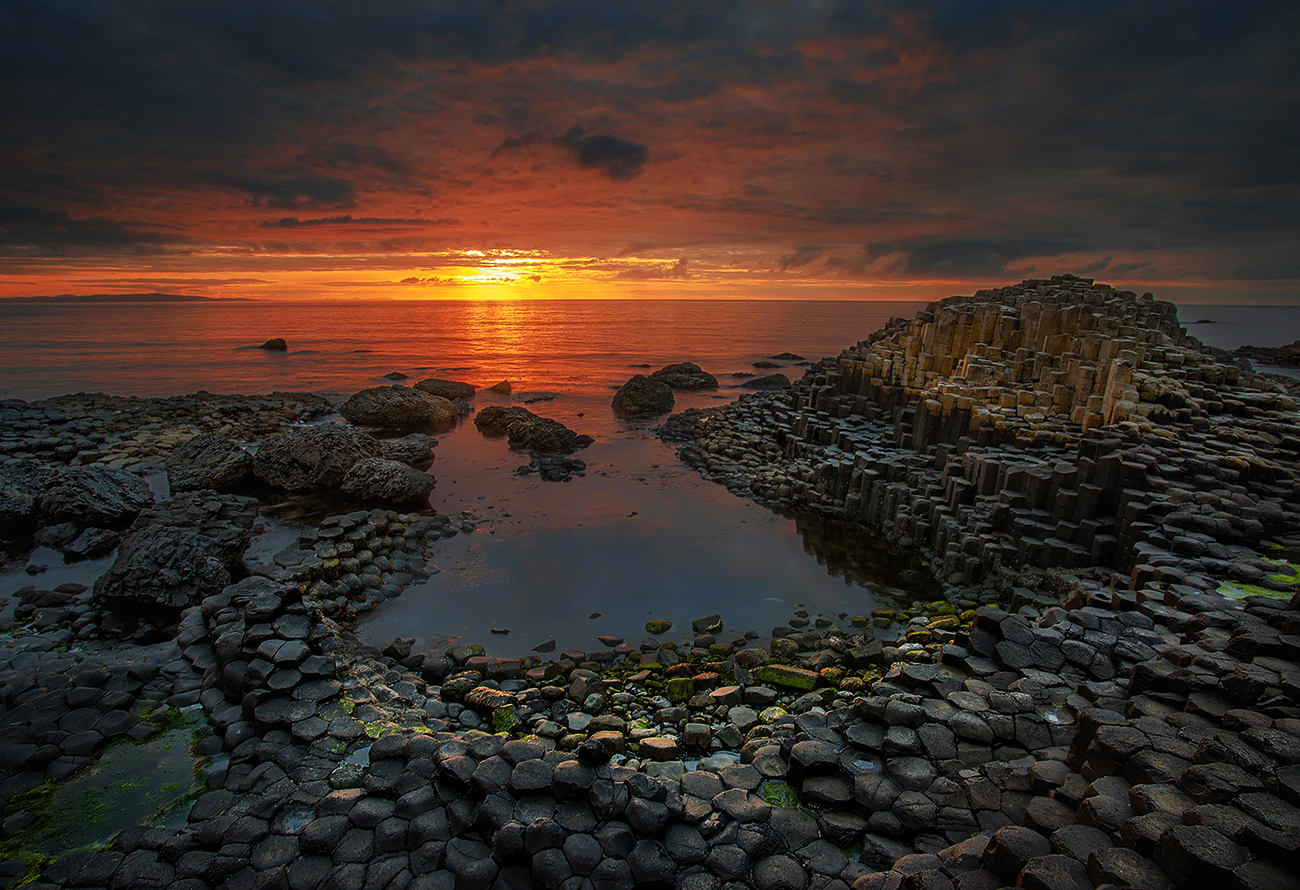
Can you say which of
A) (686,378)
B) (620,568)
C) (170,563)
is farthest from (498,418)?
(686,378)

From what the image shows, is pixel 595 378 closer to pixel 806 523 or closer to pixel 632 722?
pixel 806 523

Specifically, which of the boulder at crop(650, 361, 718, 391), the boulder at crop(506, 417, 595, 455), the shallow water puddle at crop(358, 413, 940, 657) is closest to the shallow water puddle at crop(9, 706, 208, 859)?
the shallow water puddle at crop(358, 413, 940, 657)

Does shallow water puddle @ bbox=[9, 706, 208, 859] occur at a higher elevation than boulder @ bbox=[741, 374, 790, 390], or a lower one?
lower

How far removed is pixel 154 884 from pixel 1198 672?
389 inches

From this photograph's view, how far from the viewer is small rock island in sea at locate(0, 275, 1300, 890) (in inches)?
193

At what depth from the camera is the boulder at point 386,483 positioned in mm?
17219

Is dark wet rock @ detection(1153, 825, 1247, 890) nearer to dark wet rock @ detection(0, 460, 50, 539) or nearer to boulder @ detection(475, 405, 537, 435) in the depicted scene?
dark wet rock @ detection(0, 460, 50, 539)

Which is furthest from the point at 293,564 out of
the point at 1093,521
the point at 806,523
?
the point at 1093,521

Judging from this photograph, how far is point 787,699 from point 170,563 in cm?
1127

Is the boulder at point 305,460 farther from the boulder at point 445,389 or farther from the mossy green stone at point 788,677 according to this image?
the boulder at point 445,389

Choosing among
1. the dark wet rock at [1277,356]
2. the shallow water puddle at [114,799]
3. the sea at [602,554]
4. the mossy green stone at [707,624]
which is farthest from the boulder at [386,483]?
the dark wet rock at [1277,356]

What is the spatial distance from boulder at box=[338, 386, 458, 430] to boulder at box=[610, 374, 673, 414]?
9.29 m

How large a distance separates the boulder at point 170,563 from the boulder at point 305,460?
4.69m

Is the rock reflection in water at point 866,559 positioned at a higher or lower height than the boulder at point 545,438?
lower
